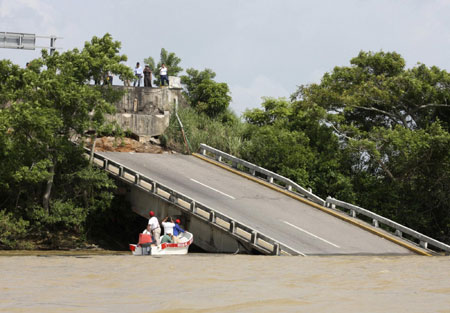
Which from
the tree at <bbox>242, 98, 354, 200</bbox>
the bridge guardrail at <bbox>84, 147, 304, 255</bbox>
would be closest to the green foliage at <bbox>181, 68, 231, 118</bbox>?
the tree at <bbox>242, 98, 354, 200</bbox>

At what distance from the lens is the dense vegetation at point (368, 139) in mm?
35906

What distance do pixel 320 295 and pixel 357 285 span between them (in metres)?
2.40

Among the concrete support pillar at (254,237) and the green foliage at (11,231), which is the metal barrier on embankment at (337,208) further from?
the green foliage at (11,231)

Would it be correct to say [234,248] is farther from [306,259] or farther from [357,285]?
[357,285]

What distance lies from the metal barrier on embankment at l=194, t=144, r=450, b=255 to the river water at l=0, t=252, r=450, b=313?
9.40 metres

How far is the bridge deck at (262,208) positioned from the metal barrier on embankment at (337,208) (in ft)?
1.72

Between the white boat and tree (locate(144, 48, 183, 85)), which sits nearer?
the white boat

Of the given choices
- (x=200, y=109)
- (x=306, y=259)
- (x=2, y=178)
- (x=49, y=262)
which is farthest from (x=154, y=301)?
(x=200, y=109)

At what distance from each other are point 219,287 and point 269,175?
2344cm

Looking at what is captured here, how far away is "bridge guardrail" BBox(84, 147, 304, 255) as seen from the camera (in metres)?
26.2

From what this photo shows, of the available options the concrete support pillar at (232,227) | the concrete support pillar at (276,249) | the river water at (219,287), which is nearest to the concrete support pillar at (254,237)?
the concrete support pillar at (276,249)

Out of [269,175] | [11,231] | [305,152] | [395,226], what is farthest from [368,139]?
[11,231]

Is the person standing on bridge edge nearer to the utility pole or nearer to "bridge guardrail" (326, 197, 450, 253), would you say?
the utility pole

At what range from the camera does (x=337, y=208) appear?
1409 inches
